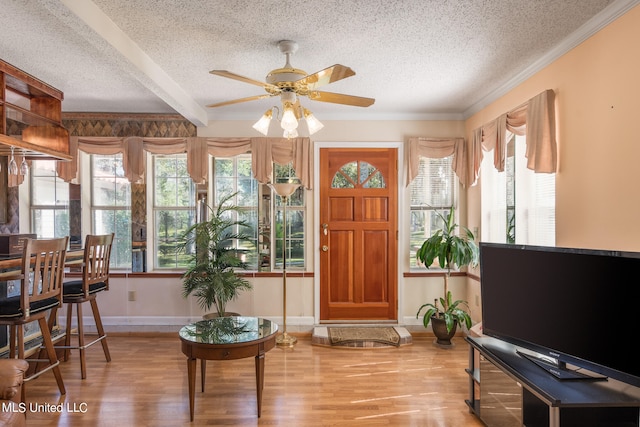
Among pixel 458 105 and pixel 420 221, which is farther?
pixel 420 221

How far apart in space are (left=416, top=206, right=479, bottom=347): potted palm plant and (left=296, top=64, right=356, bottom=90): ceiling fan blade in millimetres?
2369

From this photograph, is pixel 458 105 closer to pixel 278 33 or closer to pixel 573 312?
pixel 278 33

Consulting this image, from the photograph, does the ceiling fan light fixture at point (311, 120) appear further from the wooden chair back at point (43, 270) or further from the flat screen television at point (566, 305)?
the wooden chair back at point (43, 270)

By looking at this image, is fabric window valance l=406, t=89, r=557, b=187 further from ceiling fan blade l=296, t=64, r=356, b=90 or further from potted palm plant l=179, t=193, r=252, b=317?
potted palm plant l=179, t=193, r=252, b=317

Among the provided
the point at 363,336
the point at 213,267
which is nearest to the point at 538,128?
the point at 363,336

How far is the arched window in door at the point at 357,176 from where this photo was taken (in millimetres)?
4617

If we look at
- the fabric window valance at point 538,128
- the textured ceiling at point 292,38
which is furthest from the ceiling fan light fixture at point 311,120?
the fabric window valance at point 538,128

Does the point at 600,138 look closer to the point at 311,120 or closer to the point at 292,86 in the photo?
the point at 311,120

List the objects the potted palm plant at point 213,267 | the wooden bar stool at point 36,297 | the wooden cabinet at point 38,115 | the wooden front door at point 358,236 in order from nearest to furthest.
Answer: the wooden bar stool at point 36,297 → the wooden cabinet at point 38,115 → the potted palm plant at point 213,267 → the wooden front door at point 358,236

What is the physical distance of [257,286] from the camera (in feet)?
15.1

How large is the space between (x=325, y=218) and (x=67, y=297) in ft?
8.70

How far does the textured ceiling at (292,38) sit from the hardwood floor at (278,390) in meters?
2.44

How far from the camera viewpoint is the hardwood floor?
8.66 feet

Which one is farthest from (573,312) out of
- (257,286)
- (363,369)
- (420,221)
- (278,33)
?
(257,286)
